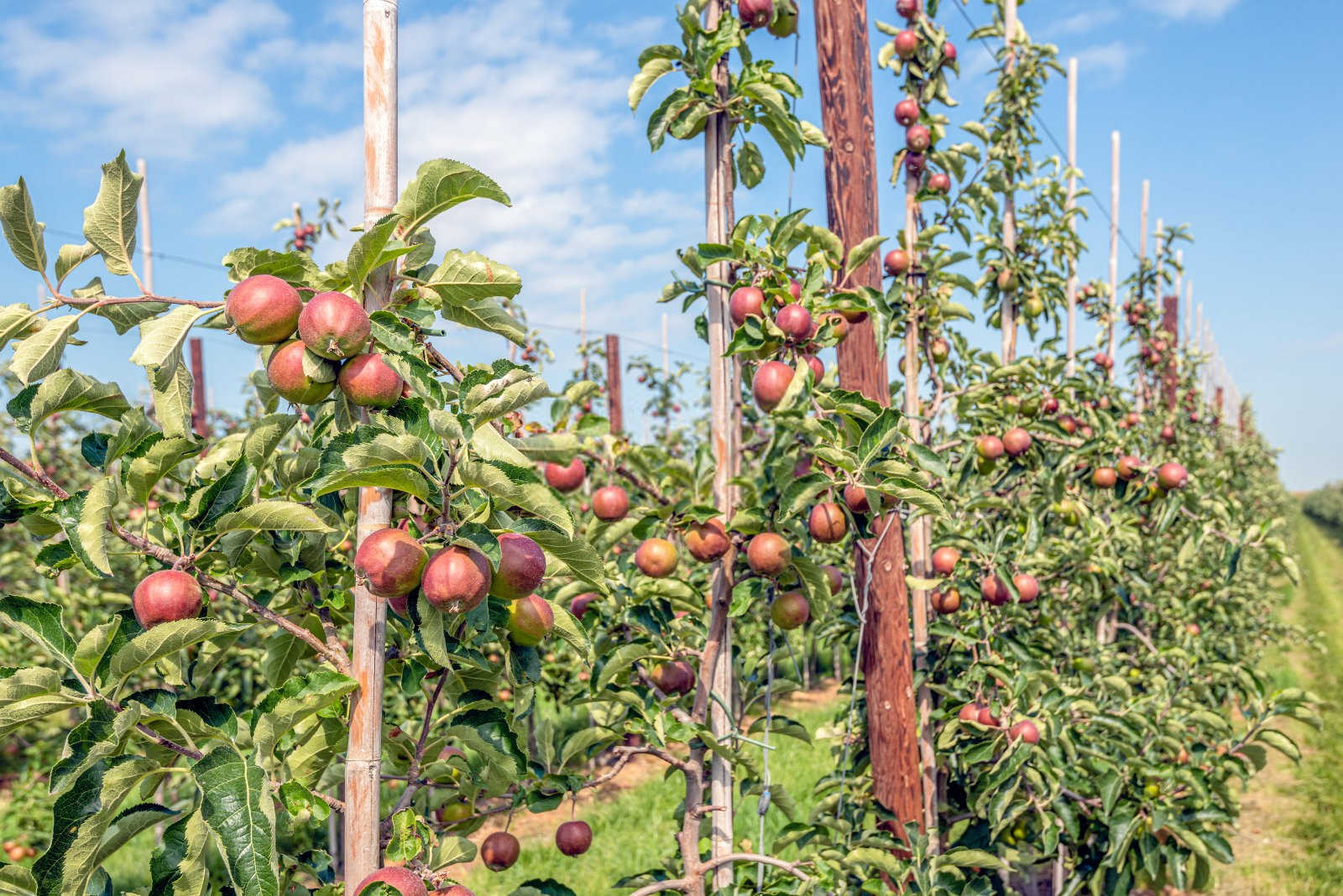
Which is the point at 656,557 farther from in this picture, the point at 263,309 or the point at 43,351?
the point at 43,351

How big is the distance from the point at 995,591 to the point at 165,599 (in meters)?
2.67

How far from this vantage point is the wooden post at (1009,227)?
14.6ft

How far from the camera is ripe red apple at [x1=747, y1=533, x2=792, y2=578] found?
2.03m

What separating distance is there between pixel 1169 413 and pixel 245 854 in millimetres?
7466

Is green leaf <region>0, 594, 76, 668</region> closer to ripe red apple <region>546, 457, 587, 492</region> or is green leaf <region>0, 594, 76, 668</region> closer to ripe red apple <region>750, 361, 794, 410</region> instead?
ripe red apple <region>546, 457, 587, 492</region>

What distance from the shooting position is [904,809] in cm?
261

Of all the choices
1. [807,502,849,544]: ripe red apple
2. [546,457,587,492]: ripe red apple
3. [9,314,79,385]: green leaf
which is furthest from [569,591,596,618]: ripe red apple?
[9,314,79,385]: green leaf

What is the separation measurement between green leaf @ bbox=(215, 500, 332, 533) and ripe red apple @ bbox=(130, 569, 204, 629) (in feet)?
0.30

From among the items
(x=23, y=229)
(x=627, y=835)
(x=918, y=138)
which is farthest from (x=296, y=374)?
(x=627, y=835)

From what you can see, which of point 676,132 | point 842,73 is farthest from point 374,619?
point 842,73

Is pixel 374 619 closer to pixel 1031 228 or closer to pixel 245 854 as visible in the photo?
pixel 245 854

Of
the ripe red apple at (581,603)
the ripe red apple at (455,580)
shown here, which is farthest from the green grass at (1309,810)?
the ripe red apple at (455,580)

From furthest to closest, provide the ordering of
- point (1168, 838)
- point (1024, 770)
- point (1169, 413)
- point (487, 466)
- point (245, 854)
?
point (1169, 413)
point (1168, 838)
point (1024, 770)
point (487, 466)
point (245, 854)

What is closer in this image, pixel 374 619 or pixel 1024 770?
pixel 374 619
